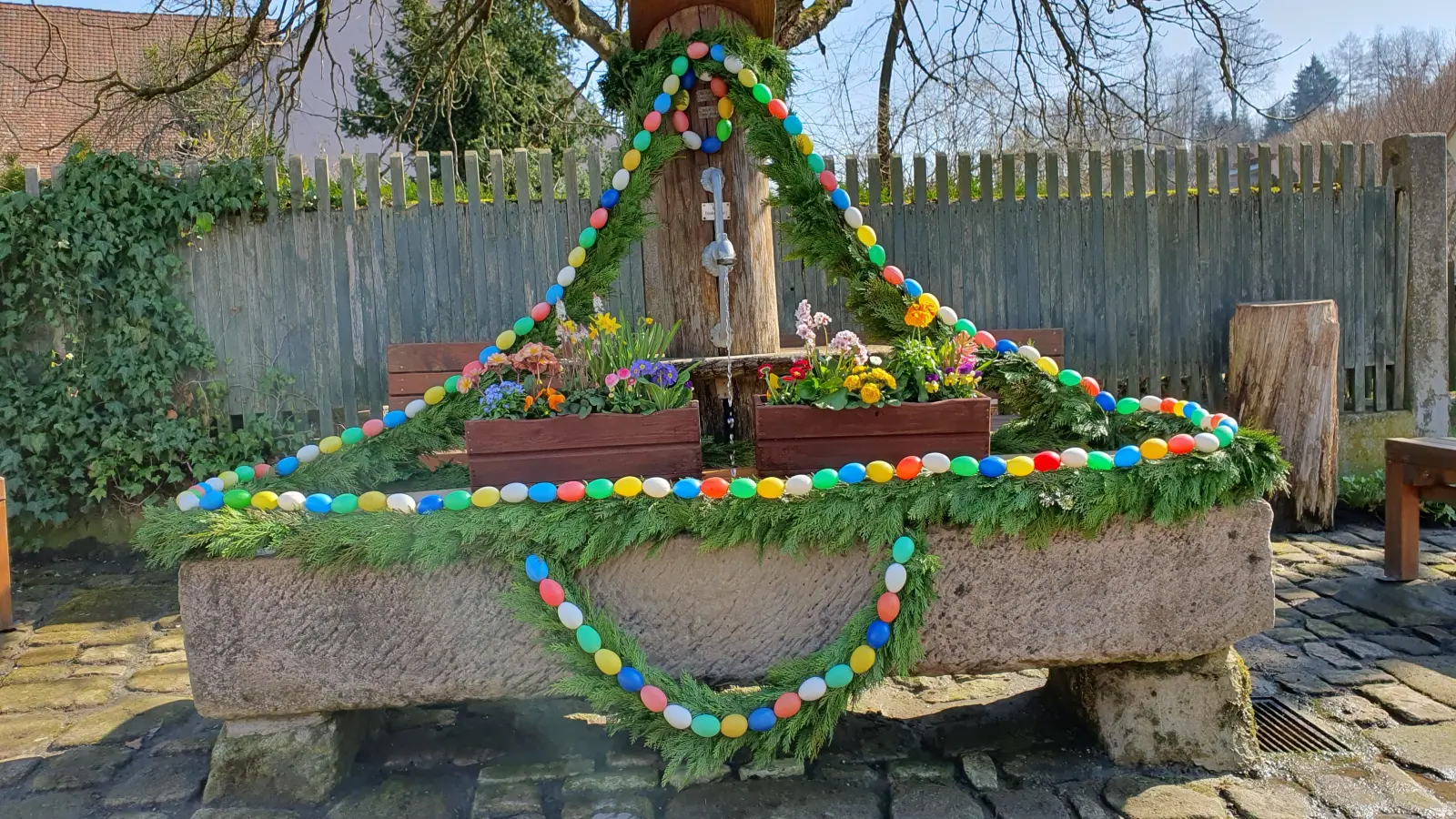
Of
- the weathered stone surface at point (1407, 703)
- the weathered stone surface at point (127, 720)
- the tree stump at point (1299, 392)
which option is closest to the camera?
the weathered stone surface at point (1407, 703)

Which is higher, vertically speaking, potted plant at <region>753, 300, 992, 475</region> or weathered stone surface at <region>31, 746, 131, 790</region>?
potted plant at <region>753, 300, 992, 475</region>

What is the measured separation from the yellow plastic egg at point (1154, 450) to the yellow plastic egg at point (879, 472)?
2.18ft

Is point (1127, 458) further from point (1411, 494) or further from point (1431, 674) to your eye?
point (1411, 494)

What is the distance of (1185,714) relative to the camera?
2.84 m

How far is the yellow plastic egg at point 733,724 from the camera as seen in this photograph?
8.50ft

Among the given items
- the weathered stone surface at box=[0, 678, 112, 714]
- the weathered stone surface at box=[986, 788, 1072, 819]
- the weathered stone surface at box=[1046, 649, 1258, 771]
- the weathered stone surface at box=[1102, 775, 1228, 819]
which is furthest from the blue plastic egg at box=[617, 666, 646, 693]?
the weathered stone surface at box=[0, 678, 112, 714]

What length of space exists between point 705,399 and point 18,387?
166 inches

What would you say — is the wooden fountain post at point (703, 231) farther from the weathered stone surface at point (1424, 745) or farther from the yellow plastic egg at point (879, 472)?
the weathered stone surface at point (1424, 745)

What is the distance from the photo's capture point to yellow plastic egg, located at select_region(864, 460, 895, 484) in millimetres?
2633

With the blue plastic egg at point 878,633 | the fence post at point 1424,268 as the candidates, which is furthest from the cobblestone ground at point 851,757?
the fence post at point 1424,268

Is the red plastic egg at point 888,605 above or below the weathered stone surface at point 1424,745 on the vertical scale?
above

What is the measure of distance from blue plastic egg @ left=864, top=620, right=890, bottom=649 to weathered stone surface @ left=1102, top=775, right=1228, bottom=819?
2.37 feet

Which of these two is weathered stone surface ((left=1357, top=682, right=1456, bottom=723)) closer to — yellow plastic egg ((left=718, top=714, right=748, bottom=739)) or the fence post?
yellow plastic egg ((left=718, top=714, right=748, bottom=739))

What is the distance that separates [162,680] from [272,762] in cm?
138
